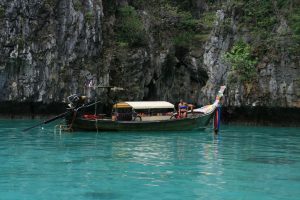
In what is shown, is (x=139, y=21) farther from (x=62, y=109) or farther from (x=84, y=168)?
(x=84, y=168)

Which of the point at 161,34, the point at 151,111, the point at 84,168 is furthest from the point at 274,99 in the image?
the point at 84,168

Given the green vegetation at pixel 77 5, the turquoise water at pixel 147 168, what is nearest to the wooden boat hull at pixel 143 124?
the turquoise water at pixel 147 168

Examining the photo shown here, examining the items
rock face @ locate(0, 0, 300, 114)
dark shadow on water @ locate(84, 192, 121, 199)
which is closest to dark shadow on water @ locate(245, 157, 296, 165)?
dark shadow on water @ locate(84, 192, 121, 199)

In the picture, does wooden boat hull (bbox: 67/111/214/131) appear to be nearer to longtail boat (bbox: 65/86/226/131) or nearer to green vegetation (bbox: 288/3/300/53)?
longtail boat (bbox: 65/86/226/131)

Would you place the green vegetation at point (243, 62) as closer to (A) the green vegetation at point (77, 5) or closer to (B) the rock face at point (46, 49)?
(B) the rock face at point (46, 49)

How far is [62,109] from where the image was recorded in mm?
39156

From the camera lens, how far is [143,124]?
27.9m

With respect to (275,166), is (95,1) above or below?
above

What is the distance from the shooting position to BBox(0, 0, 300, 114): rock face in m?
35.8

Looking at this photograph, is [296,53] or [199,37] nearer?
[296,53]

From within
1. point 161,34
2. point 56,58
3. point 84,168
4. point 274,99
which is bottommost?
point 84,168

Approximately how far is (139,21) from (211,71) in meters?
7.51

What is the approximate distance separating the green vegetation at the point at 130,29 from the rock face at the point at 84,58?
22.8 inches

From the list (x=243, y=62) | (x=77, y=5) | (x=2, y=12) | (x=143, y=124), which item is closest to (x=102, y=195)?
(x=143, y=124)
